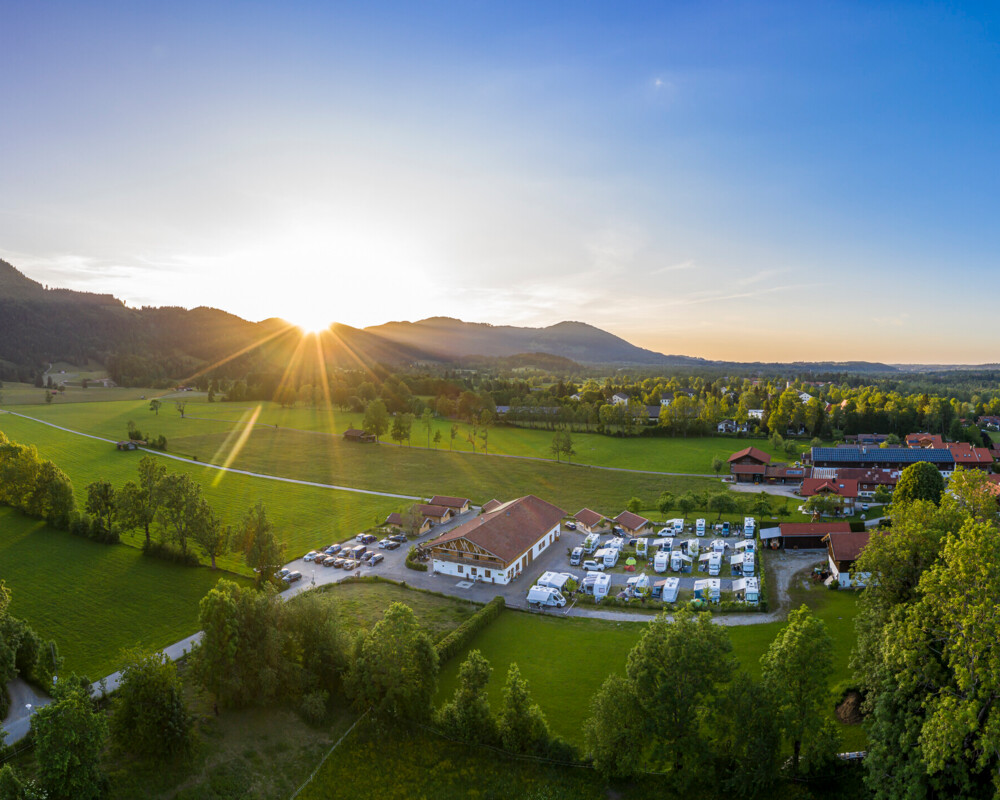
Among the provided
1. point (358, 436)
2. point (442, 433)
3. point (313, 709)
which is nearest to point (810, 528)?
point (313, 709)

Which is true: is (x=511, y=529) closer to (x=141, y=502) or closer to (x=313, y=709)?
(x=313, y=709)

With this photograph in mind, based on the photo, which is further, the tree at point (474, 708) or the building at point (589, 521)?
the building at point (589, 521)

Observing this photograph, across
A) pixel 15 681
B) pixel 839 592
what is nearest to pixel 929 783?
pixel 839 592

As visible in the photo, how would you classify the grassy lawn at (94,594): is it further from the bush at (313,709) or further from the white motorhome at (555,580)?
the white motorhome at (555,580)

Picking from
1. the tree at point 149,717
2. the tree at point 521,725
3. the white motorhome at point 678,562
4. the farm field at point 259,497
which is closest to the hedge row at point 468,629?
the tree at point 521,725

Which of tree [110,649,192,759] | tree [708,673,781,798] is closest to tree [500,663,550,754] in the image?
tree [708,673,781,798]
